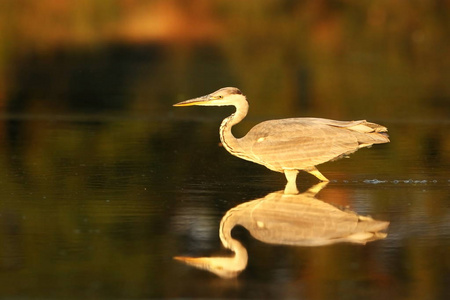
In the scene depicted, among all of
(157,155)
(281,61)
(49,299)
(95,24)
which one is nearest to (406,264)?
(49,299)

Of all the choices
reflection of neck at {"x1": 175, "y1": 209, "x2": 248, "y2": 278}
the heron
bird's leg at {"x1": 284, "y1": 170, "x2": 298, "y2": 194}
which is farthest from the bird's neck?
reflection of neck at {"x1": 175, "y1": 209, "x2": 248, "y2": 278}

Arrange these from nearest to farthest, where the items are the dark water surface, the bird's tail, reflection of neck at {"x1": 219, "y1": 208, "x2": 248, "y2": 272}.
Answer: the dark water surface → reflection of neck at {"x1": 219, "y1": 208, "x2": 248, "y2": 272} → the bird's tail

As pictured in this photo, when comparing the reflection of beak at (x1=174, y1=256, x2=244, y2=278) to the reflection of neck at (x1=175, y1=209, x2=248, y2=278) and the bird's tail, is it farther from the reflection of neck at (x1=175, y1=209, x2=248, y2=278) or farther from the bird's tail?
the bird's tail

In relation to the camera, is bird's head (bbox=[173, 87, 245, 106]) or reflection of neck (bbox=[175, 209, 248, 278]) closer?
reflection of neck (bbox=[175, 209, 248, 278])

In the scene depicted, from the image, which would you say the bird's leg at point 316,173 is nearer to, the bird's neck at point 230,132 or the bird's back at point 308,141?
the bird's back at point 308,141

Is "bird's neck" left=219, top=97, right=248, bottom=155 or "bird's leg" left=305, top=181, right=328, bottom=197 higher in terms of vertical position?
"bird's neck" left=219, top=97, right=248, bottom=155

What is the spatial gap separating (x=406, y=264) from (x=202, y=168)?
473 centimetres

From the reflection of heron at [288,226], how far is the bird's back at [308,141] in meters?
0.73

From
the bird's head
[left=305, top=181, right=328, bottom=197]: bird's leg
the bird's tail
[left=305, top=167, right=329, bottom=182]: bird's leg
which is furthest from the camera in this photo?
the bird's head

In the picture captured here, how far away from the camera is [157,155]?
12.9 meters

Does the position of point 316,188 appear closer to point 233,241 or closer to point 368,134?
point 368,134

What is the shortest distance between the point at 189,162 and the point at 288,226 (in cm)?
384

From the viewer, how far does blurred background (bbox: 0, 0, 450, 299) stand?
23.9ft

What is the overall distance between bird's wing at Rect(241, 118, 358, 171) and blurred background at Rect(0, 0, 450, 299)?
1.02 ft
